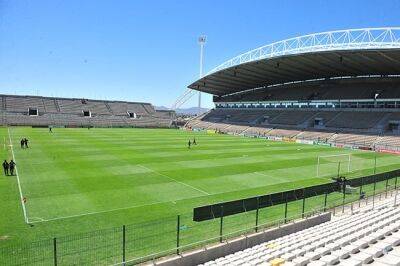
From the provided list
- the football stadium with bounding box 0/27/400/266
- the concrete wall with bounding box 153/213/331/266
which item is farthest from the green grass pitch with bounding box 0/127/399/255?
the concrete wall with bounding box 153/213/331/266

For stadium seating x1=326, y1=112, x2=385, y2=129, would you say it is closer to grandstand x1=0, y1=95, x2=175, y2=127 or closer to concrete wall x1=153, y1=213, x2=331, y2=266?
grandstand x1=0, y1=95, x2=175, y2=127

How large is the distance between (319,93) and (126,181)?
217 ft

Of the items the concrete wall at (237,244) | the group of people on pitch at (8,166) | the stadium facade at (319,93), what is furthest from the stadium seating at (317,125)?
the group of people on pitch at (8,166)

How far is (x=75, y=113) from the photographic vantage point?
94250 millimetres

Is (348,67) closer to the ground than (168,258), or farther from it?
farther from it

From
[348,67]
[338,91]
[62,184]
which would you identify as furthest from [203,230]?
[338,91]

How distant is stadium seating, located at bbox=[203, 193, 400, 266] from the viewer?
1148cm

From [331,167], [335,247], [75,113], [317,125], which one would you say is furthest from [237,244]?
[75,113]

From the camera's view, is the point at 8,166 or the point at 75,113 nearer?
the point at 8,166

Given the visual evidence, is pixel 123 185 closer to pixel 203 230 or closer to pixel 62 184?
pixel 62 184

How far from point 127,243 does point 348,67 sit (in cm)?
6463

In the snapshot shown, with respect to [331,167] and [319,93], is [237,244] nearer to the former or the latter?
[331,167]

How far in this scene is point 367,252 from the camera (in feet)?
39.6

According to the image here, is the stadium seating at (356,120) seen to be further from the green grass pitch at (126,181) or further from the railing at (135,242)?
the railing at (135,242)
